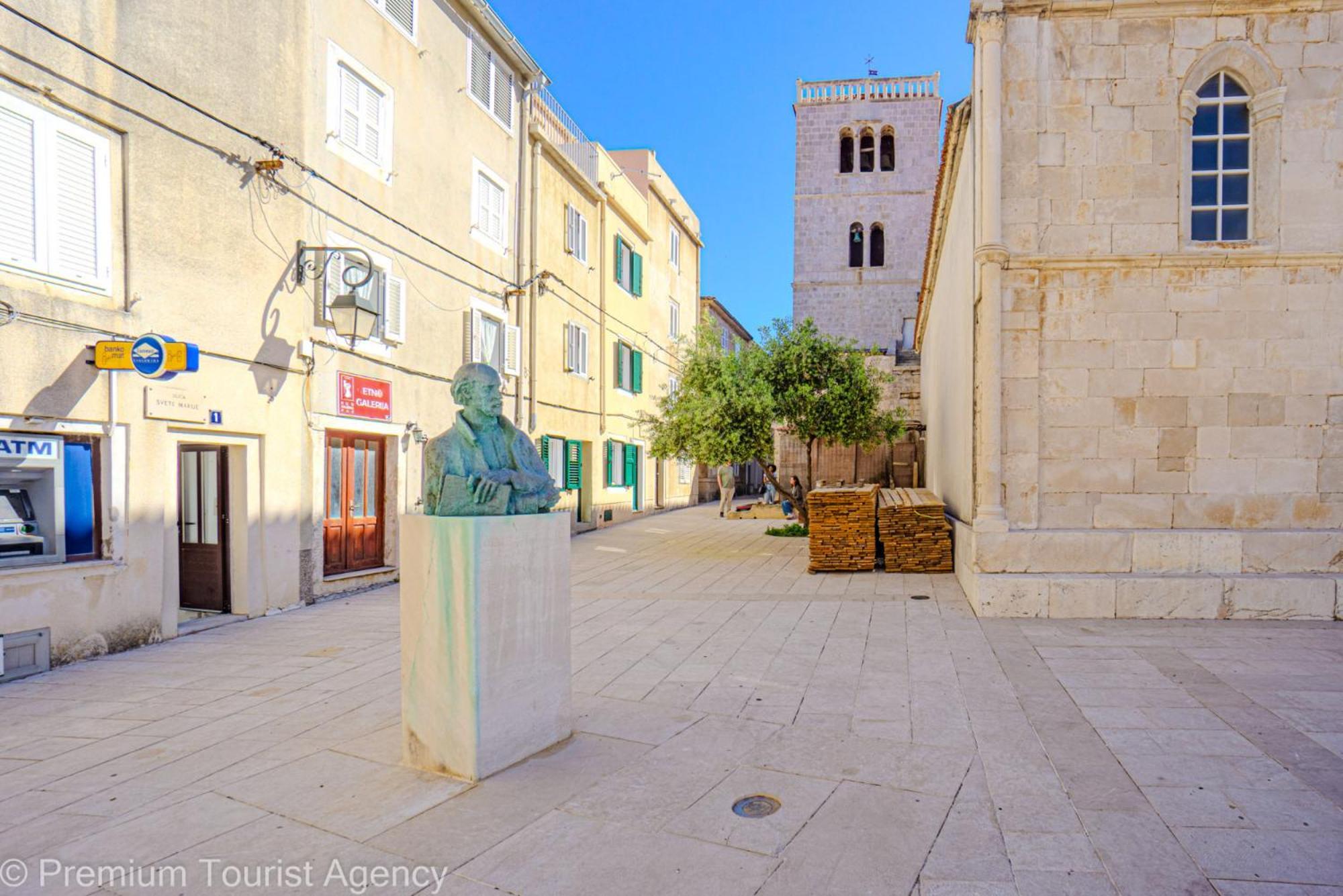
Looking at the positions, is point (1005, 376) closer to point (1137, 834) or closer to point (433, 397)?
point (1137, 834)

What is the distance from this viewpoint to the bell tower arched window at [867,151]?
3397 centimetres

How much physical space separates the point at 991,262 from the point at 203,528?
9.42 metres

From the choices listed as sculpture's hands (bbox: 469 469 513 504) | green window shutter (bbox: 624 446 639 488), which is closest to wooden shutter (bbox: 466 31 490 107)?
green window shutter (bbox: 624 446 639 488)

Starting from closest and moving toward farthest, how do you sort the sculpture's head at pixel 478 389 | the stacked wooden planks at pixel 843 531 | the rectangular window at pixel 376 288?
the sculpture's head at pixel 478 389
the rectangular window at pixel 376 288
the stacked wooden planks at pixel 843 531

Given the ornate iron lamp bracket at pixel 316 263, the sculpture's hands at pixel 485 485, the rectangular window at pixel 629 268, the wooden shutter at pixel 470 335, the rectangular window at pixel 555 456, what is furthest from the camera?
the rectangular window at pixel 629 268

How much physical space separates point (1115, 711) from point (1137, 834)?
187 cm

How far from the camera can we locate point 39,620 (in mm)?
6500

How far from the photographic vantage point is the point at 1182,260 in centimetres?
836

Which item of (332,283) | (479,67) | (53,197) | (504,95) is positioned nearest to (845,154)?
(504,95)

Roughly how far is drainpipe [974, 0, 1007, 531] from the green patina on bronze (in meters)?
5.63

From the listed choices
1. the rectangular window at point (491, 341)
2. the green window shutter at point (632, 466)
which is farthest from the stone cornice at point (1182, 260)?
the green window shutter at point (632, 466)

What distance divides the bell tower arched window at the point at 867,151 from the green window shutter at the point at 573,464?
876 inches

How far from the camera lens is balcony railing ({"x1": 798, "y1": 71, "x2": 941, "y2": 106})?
3372cm

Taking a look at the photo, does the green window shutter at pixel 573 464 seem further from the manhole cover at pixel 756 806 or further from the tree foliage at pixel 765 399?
the manhole cover at pixel 756 806
